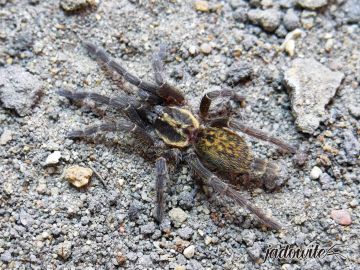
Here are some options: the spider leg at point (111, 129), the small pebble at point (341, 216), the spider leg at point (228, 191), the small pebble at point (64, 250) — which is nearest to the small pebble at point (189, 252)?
the spider leg at point (228, 191)

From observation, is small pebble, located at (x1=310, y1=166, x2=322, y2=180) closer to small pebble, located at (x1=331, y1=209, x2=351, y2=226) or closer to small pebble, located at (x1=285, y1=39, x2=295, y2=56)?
small pebble, located at (x1=331, y1=209, x2=351, y2=226)

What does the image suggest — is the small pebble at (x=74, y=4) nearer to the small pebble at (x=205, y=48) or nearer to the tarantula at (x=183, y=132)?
the tarantula at (x=183, y=132)

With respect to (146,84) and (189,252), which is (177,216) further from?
(146,84)

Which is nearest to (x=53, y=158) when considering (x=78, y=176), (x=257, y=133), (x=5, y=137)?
(x=78, y=176)

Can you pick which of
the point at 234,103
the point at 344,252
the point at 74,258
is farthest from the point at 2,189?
the point at 344,252

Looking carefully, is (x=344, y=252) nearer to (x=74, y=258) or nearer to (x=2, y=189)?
(x=74, y=258)
